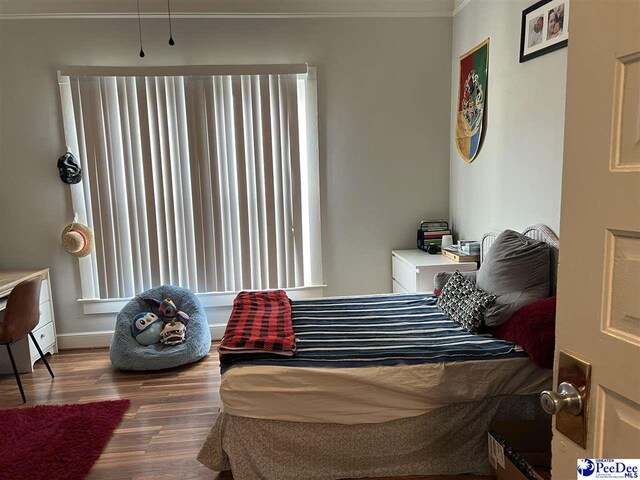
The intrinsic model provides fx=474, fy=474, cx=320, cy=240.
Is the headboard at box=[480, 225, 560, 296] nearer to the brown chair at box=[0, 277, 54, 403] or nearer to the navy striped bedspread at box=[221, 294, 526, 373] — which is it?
the navy striped bedspread at box=[221, 294, 526, 373]

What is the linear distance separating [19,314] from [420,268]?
2658mm

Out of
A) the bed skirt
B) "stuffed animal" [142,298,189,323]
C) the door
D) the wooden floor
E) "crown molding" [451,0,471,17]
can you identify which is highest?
"crown molding" [451,0,471,17]

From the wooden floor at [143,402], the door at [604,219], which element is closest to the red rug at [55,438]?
the wooden floor at [143,402]

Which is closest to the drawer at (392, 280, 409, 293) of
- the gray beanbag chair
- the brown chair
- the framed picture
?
the gray beanbag chair

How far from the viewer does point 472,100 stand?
3.50m

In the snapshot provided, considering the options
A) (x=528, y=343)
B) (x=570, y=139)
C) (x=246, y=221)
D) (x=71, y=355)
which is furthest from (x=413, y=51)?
(x=71, y=355)

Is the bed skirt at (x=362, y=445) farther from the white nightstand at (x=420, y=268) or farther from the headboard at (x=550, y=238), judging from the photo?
the white nightstand at (x=420, y=268)

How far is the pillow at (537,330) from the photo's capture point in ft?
6.70

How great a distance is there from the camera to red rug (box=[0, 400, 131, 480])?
2.29 m

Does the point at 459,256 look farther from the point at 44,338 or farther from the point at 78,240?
the point at 44,338

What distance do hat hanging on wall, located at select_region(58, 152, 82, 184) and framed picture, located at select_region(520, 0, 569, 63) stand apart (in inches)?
129

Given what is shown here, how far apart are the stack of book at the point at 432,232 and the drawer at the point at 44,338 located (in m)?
3.09

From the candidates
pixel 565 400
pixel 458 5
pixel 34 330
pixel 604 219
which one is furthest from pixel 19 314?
pixel 458 5

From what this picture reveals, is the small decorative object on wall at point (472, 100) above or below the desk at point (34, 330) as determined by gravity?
above
